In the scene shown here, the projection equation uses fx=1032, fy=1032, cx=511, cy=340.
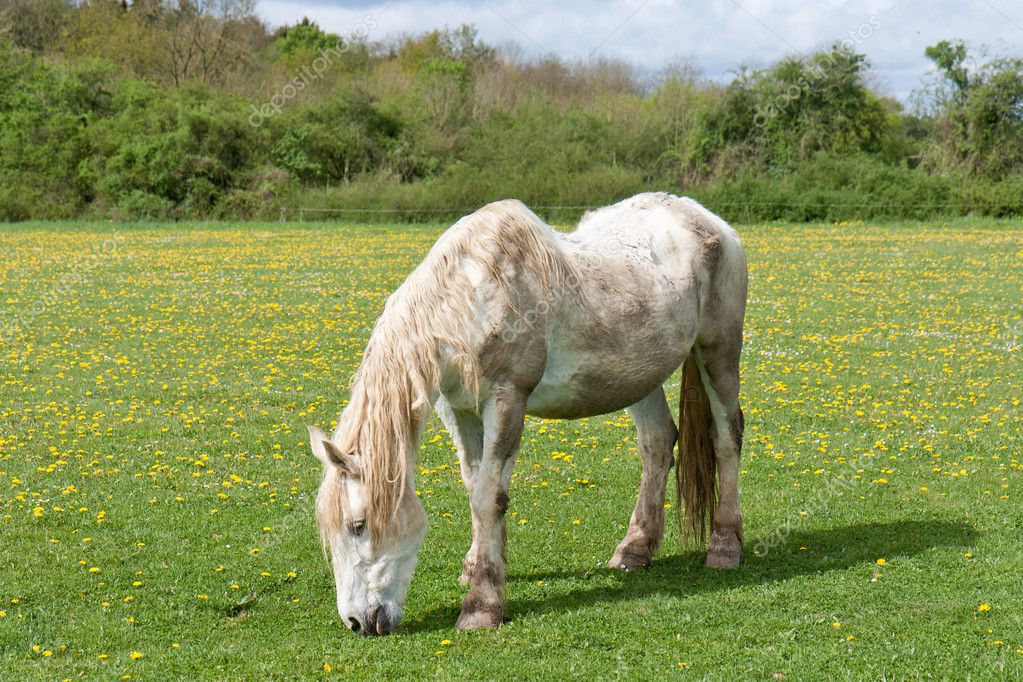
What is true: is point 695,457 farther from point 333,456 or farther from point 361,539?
point 333,456

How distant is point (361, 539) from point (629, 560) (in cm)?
240

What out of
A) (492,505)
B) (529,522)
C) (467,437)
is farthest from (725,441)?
(492,505)

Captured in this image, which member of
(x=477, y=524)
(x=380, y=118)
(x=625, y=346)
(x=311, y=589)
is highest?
(x=380, y=118)

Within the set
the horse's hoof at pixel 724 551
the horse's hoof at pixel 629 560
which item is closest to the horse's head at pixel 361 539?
the horse's hoof at pixel 629 560

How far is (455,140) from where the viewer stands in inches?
2253

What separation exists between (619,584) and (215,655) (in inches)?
103

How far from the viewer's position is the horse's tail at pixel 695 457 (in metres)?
7.39

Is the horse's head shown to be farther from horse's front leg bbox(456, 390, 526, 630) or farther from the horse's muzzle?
horse's front leg bbox(456, 390, 526, 630)

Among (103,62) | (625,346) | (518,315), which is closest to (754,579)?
(625,346)

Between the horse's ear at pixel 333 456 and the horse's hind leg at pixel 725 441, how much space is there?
293cm

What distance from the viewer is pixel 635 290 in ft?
21.8

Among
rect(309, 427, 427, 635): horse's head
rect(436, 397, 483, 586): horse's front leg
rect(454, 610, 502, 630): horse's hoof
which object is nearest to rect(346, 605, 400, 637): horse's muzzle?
rect(309, 427, 427, 635): horse's head

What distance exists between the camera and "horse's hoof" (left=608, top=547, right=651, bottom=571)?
23.5ft

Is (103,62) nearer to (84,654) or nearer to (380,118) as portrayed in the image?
(380,118)
